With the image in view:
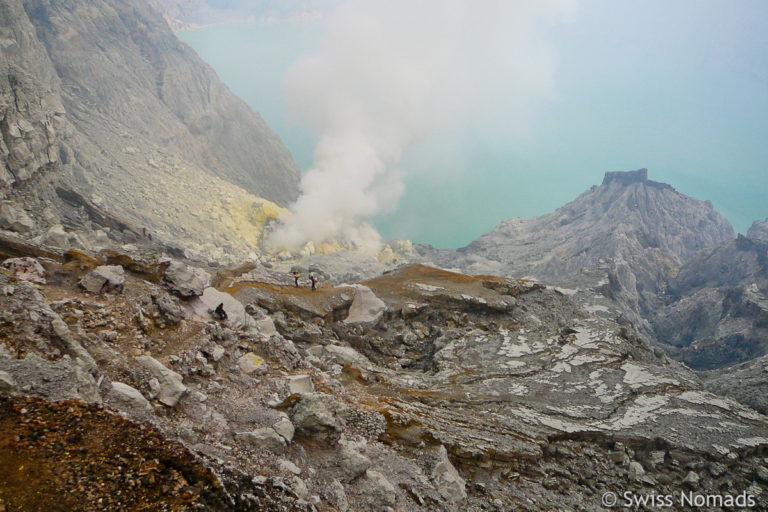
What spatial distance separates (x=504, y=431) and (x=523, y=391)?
539 centimetres

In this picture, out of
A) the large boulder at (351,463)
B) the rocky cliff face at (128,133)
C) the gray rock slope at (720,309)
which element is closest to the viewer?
the large boulder at (351,463)

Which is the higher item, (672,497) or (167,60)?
(167,60)

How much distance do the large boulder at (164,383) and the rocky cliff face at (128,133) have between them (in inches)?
1720

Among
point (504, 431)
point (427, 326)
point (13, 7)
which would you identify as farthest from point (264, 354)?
point (13, 7)

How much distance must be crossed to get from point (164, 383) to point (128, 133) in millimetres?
115902

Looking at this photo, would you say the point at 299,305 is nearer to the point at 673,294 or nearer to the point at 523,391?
the point at 523,391

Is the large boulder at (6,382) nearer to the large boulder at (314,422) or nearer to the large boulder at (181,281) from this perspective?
the large boulder at (314,422)

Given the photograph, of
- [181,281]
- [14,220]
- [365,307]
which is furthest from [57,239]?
[365,307]

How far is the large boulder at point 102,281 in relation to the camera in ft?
56.5

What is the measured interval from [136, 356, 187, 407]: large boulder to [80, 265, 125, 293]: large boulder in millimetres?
5733

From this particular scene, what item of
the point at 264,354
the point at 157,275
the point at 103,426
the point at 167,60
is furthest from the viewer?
the point at 167,60

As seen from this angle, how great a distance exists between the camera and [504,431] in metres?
20.0

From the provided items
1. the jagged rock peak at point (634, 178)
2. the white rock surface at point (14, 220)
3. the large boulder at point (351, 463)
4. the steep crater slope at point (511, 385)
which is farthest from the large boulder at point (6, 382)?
the jagged rock peak at point (634, 178)

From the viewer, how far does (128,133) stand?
106 metres
